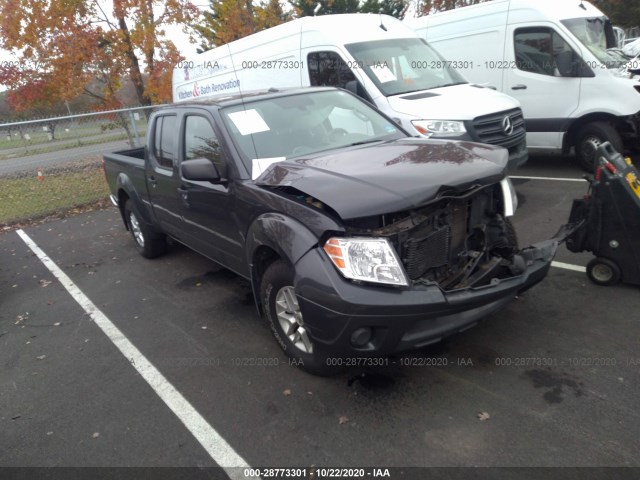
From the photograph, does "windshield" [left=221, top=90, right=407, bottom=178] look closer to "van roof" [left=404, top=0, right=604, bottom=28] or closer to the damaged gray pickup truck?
the damaged gray pickup truck

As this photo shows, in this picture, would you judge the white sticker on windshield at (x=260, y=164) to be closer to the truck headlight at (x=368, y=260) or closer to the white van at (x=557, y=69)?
the truck headlight at (x=368, y=260)

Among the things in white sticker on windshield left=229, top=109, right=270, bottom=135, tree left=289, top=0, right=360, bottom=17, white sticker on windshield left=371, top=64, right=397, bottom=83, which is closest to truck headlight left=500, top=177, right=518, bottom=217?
white sticker on windshield left=229, top=109, right=270, bottom=135

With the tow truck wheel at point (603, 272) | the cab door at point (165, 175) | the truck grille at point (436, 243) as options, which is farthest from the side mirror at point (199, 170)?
the tow truck wheel at point (603, 272)

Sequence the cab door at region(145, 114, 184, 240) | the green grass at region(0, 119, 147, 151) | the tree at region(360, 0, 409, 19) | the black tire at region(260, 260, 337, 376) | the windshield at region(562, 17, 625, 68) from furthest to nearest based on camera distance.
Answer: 1. the tree at region(360, 0, 409, 19)
2. the green grass at region(0, 119, 147, 151)
3. the windshield at region(562, 17, 625, 68)
4. the cab door at region(145, 114, 184, 240)
5. the black tire at region(260, 260, 337, 376)

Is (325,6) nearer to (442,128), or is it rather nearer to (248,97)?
(442,128)

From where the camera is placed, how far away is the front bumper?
2686 mm

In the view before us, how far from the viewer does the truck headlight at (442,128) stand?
6109mm

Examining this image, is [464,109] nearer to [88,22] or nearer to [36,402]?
[36,402]

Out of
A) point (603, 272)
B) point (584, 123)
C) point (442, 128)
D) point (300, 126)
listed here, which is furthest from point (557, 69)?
point (300, 126)

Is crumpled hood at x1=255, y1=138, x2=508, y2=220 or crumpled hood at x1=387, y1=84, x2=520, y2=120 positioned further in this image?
crumpled hood at x1=387, y1=84, x2=520, y2=120

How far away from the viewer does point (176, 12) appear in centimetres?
1185

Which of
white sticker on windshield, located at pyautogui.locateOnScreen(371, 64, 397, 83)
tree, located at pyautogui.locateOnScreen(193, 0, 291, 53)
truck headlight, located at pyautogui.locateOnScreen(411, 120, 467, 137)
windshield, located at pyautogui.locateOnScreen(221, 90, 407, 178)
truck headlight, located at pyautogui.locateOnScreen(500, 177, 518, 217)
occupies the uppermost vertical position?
tree, located at pyautogui.locateOnScreen(193, 0, 291, 53)

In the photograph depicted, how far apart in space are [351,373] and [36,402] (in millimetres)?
2266

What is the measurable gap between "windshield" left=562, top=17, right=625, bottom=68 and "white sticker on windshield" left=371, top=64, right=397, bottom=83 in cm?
311
